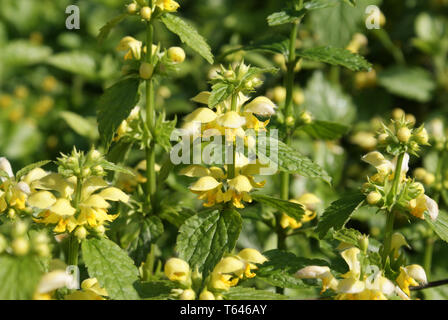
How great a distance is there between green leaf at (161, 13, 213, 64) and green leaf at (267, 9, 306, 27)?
25 centimetres

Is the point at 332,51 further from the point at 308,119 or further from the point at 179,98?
the point at 179,98

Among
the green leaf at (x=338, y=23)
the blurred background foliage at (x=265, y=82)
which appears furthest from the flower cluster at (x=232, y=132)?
the green leaf at (x=338, y=23)

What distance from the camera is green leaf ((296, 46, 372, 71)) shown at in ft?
5.04

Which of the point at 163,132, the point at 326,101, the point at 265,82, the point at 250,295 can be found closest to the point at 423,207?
the point at 250,295

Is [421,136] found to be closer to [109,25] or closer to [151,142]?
[151,142]

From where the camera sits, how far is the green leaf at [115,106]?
1.36 m

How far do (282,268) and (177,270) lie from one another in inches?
11.3

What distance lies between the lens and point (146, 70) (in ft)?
4.54

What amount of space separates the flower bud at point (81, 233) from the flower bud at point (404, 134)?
0.70 metres

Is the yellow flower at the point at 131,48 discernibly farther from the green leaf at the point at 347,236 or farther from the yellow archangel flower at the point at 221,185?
the green leaf at the point at 347,236

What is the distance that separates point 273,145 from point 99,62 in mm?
1478

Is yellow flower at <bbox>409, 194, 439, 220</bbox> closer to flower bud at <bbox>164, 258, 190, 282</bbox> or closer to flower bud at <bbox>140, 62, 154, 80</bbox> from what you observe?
flower bud at <bbox>164, 258, 190, 282</bbox>

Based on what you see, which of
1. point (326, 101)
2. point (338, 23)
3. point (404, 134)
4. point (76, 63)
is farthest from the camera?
point (326, 101)

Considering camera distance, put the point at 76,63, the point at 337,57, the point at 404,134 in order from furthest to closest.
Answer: the point at 76,63 < the point at 337,57 < the point at 404,134
